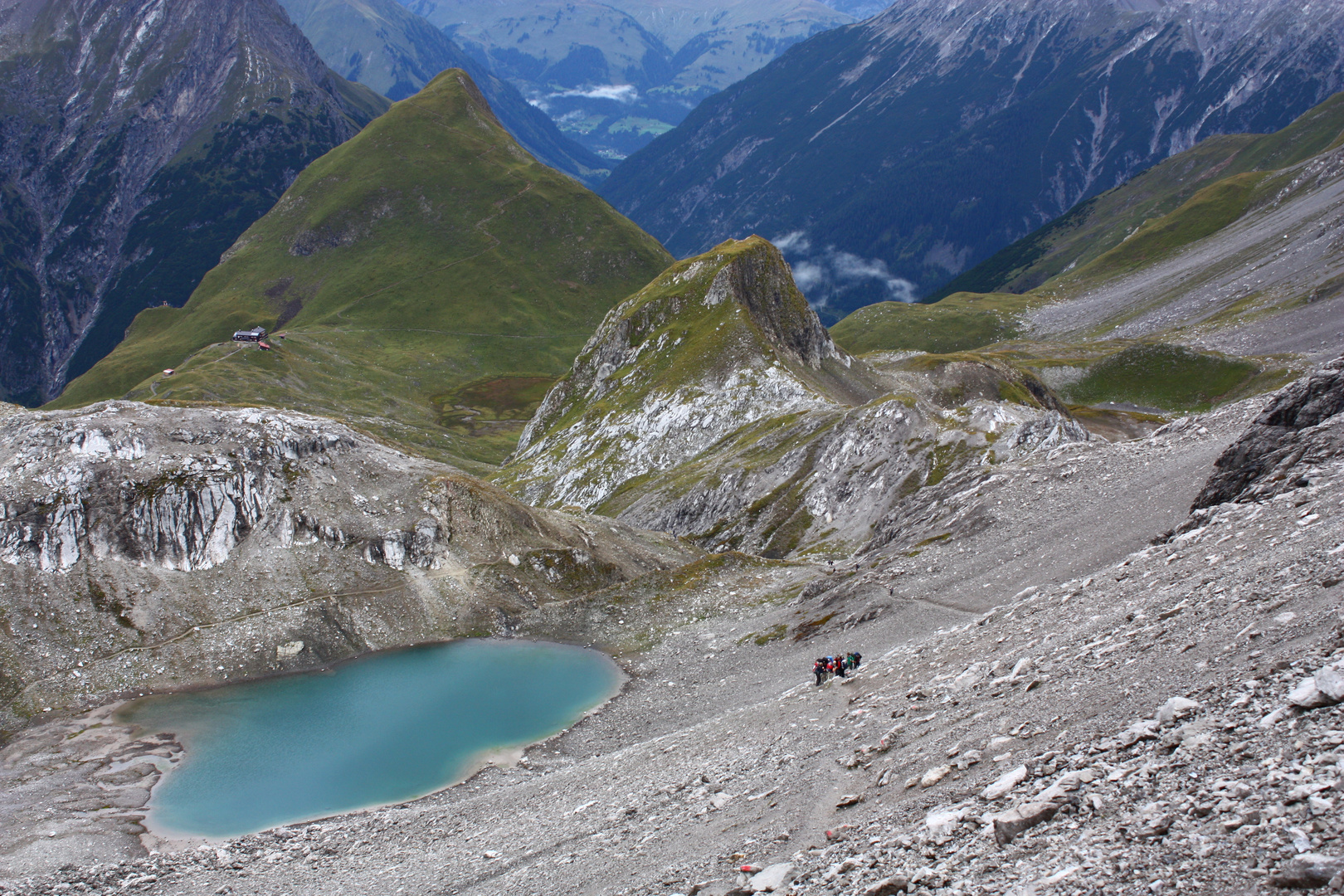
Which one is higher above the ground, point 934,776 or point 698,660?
point 934,776

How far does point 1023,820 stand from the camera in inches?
700

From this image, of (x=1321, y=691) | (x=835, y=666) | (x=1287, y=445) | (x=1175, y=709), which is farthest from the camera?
(x=835, y=666)

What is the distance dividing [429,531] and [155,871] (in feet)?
133

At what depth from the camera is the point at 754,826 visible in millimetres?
26719

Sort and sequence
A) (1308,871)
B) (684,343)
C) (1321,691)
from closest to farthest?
(1308,871) < (1321,691) < (684,343)

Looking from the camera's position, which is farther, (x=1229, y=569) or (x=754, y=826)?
(x=1229, y=569)

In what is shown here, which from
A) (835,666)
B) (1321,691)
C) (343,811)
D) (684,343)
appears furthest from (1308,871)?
(684,343)

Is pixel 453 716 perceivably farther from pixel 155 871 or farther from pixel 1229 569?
pixel 1229 569

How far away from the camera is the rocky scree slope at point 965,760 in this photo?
1619 cm

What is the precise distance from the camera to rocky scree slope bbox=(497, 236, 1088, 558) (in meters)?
93.3

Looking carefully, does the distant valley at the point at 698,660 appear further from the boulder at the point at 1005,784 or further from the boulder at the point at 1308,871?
the boulder at the point at 1005,784

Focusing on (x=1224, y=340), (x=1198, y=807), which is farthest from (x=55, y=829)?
(x=1224, y=340)

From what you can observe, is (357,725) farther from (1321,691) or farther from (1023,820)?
(1321,691)

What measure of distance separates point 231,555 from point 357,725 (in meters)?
23.2
